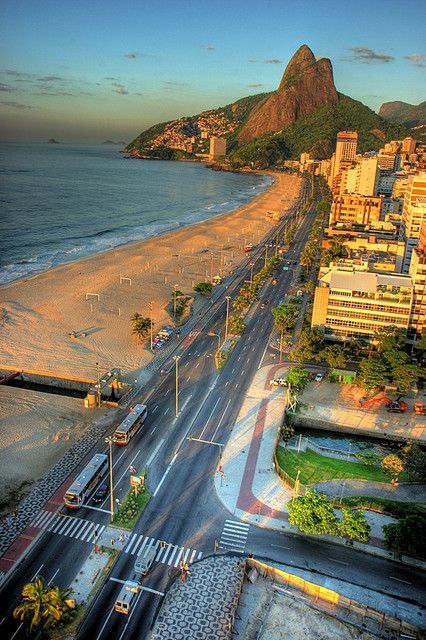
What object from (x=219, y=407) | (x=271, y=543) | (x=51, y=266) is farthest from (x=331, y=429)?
(x=51, y=266)

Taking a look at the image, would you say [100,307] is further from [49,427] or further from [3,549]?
[3,549]

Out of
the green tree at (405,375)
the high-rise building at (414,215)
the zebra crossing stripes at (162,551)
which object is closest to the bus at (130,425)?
the zebra crossing stripes at (162,551)

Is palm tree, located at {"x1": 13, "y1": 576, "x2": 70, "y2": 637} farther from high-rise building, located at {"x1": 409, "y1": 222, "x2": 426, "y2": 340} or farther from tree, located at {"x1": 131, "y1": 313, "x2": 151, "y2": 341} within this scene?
high-rise building, located at {"x1": 409, "y1": 222, "x2": 426, "y2": 340}

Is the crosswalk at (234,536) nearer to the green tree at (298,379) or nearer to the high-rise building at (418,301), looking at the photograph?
the green tree at (298,379)

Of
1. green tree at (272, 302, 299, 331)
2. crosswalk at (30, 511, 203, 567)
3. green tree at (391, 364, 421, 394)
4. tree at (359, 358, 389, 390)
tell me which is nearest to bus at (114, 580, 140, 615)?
crosswalk at (30, 511, 203, 567)

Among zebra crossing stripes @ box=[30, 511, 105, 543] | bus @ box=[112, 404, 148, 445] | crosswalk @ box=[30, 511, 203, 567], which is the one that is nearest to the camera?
crosswalk @ box=[30, 511, 203, 567]

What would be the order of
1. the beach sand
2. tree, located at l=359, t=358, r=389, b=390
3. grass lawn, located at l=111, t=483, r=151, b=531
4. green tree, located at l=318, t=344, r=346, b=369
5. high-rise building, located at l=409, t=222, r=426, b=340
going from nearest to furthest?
grass lawn, located at l=111, t=483, r=151, b=531 → tree, located at l=359, t=358, r=389, b=390 → green tree, located at l=318, t=344, r=346, b=369 → the beach sand → high-rise building, located at l=409, t=222, r=426, b=340
